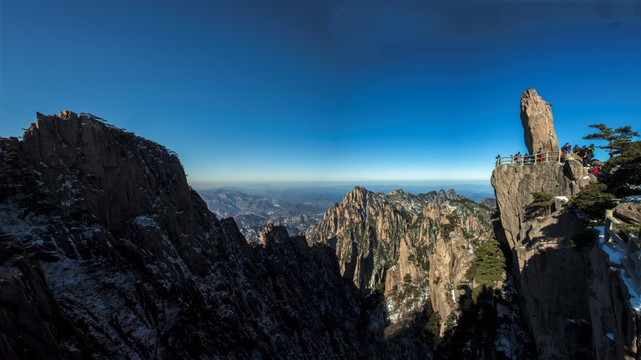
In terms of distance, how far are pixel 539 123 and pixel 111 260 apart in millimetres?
55448

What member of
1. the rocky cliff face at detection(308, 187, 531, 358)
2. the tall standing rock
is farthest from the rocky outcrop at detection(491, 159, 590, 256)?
the rocky cliff face at detection(308, 187, 531, 358)

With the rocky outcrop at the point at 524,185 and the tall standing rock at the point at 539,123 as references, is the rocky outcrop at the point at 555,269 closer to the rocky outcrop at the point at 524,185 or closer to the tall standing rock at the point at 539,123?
the rocky outcrop at the point at 524,185

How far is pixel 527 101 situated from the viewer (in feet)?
116

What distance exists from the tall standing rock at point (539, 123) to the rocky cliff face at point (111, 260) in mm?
51663

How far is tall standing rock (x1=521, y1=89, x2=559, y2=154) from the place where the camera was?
111 ft

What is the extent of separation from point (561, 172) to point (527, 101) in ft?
42.9

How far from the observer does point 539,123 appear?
34.0 metres

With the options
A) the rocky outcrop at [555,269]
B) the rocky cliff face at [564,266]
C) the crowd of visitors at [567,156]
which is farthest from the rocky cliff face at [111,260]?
the crowd of visitors at [567,156]

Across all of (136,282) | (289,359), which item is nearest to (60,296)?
(136,282)

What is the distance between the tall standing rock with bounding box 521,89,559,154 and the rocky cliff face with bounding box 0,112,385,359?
5166cm

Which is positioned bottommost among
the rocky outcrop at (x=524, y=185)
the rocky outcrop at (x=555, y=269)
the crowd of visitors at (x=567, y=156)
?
the rocky outcrop at (x=555, y=269)

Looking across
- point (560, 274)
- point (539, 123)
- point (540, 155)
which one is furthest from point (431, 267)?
point (539, 123)

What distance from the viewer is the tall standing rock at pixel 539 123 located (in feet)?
111

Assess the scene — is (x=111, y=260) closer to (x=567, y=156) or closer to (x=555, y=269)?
(x=555, y=269)
